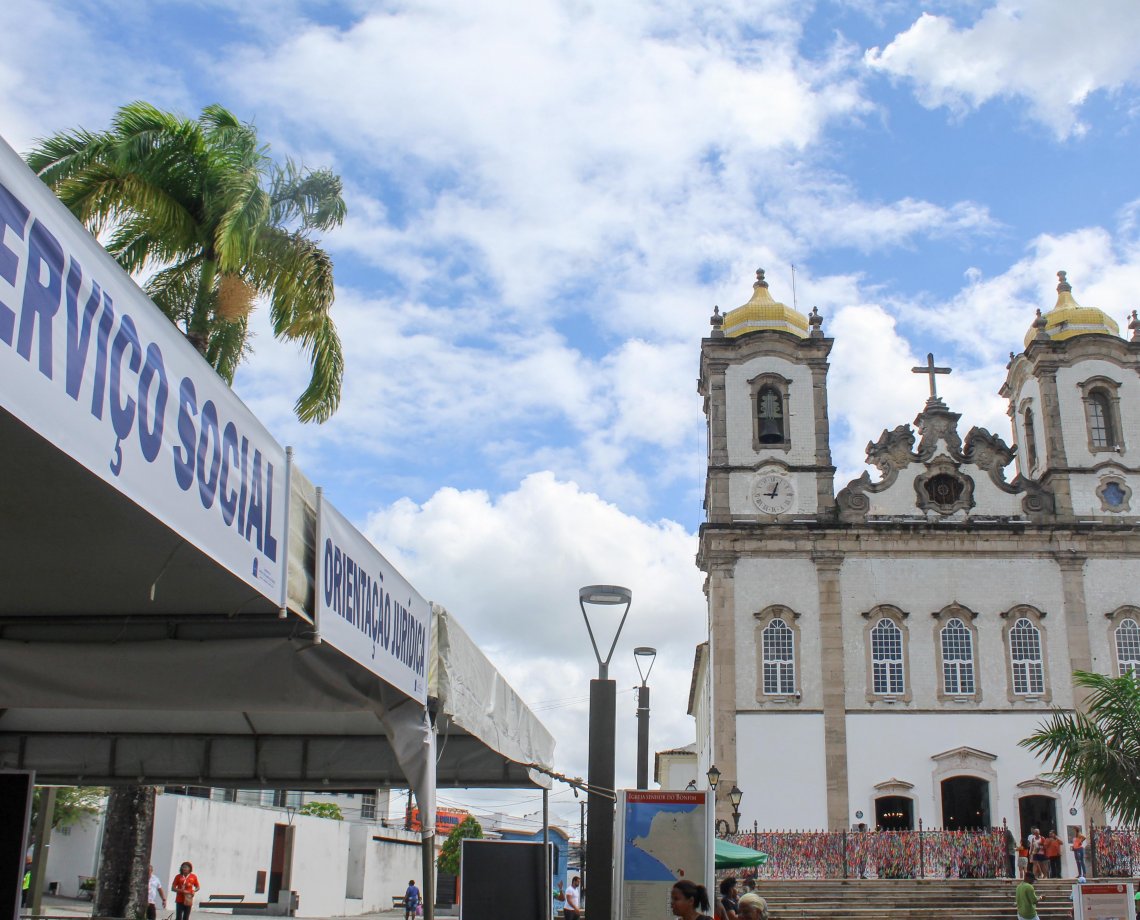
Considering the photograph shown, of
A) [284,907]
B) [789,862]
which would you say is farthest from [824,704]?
[284,907]

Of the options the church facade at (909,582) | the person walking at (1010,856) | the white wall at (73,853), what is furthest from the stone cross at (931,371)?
the white wall at (73,853)

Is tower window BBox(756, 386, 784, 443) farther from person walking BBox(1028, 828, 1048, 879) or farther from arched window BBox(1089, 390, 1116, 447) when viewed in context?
person walking BBox(1028, 828, 1048, 879)

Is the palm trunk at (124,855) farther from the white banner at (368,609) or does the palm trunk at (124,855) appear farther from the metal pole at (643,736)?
the metal pole at (643,736)

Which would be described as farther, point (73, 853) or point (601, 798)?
point (73, 853)

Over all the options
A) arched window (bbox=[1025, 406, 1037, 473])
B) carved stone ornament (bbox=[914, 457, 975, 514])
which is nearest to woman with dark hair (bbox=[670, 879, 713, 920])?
carved stone ornament (bbox=[914, 457, 975, 514])

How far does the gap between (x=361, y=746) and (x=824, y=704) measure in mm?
25557

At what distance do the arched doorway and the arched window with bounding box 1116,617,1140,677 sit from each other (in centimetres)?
688

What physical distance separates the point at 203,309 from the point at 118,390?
10261mm

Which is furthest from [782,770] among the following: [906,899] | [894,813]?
[906,899]

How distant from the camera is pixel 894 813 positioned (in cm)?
3209

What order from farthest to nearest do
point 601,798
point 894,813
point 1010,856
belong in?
point 894,813 < point 1010,856 < point 601,798

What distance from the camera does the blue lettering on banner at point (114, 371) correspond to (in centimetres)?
309

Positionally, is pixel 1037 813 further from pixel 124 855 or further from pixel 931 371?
pixel 124 855

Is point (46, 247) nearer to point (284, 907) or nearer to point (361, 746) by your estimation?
point (361, 746)
